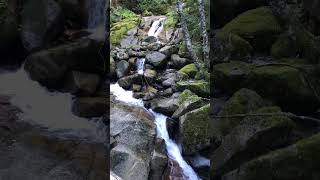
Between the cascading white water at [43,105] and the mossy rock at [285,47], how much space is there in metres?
1.86

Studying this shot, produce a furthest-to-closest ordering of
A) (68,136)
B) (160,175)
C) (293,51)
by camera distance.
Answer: (68,136) < (293,51) < (160,175)

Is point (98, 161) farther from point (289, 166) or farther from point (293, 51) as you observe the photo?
point (293, 51)

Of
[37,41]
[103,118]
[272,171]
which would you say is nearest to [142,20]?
[103,118]

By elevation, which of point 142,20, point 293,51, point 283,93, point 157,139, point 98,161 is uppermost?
point 142,20

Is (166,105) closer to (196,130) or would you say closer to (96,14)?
(196,130)

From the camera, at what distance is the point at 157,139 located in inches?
158

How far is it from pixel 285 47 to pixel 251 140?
100 centimetres

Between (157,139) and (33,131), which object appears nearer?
(157,139)

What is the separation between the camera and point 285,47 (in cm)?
420

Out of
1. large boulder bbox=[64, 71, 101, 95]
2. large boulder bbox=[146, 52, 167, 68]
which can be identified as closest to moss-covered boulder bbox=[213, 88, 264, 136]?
large boulder bbox=[146, 52, 167, 68]

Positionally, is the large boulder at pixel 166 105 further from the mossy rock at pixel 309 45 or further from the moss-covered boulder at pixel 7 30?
the moss-covered boulder at pixel 7 30

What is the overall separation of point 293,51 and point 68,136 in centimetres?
229

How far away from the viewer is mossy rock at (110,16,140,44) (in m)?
4.05

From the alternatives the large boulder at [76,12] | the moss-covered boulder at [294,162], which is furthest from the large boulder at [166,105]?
the large boulder at [76,12]
